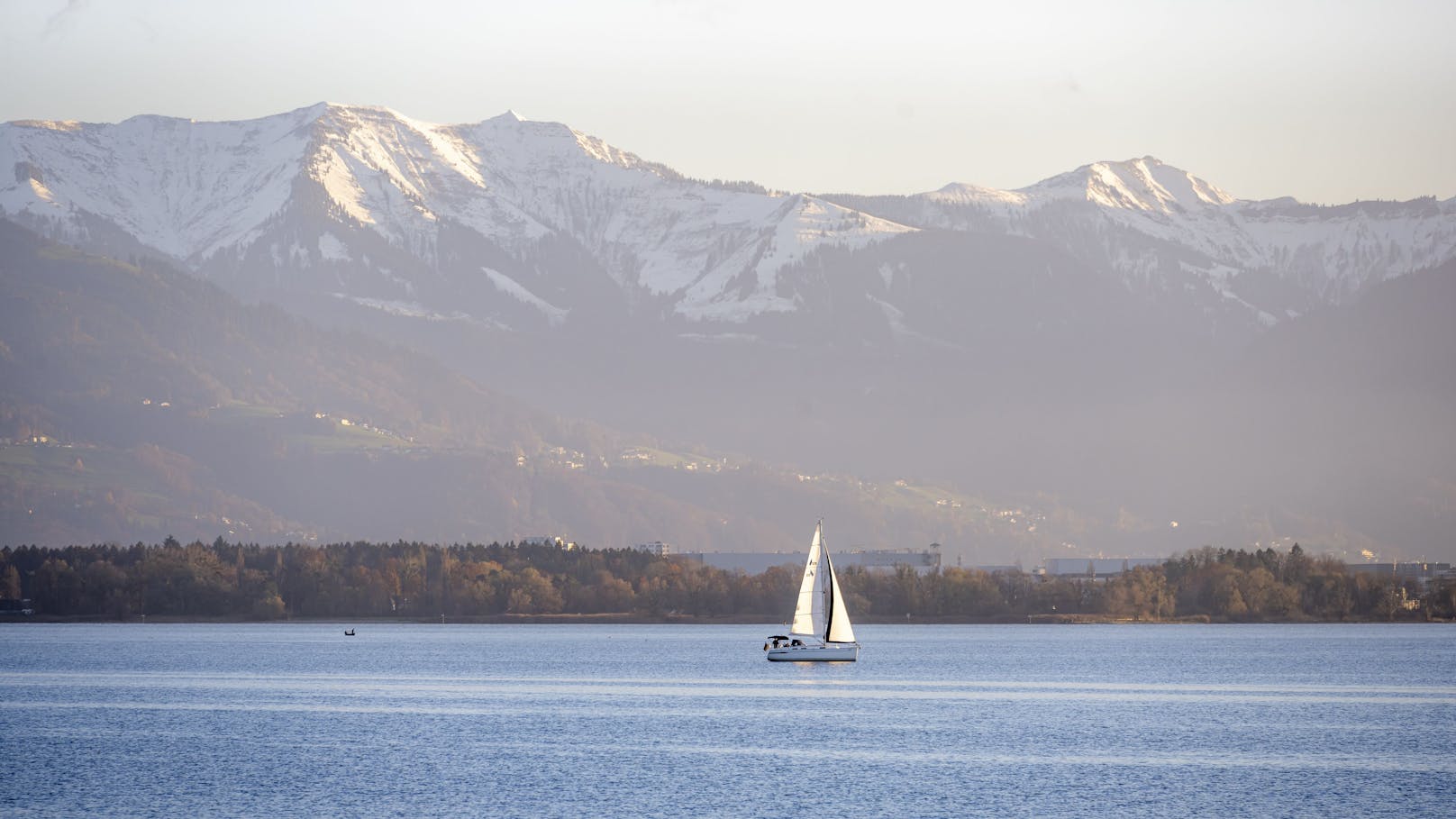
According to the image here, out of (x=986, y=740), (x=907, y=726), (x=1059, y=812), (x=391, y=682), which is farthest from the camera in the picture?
(x=391, y=682)

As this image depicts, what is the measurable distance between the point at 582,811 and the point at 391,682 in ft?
289

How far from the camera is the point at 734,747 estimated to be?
126188 millimetres

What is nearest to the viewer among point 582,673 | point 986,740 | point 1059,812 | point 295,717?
point 1059,812

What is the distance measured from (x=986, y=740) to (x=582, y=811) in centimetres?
3764

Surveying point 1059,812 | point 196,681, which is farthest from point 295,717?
point 1059,812

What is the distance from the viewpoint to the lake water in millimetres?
103188

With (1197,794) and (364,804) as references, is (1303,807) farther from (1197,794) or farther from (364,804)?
(364,804)

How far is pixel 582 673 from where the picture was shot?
199 m

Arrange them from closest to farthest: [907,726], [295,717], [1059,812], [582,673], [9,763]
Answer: [1059,812], [9,763], [907,726], [295,717], [582,673]

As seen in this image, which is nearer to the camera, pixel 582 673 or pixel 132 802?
pixel 132 802

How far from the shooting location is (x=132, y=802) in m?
104

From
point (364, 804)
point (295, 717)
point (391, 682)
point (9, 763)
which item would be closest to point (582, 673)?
point (391, 682)

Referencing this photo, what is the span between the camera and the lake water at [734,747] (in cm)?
10319

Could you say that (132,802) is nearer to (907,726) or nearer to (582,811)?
(582,811)
